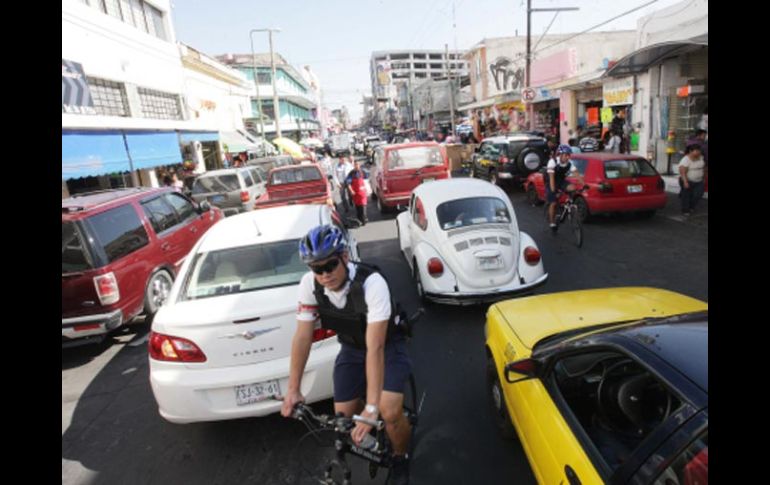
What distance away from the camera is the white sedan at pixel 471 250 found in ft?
17.3

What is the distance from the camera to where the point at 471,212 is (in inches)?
235

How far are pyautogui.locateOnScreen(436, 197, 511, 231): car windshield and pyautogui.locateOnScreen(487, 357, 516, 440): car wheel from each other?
2.60 m

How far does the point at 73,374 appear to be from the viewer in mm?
5070

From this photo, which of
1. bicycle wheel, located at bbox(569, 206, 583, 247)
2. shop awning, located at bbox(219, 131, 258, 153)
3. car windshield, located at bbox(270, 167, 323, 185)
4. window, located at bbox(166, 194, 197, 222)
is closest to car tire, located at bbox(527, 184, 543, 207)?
bicycle wheel, located at bbox(569, 206, 583, 247)

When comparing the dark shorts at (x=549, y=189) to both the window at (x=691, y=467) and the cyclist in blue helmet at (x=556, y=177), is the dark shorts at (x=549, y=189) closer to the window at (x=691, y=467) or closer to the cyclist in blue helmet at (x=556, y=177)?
the cyclist in blue helmet at (x=556, y=177)

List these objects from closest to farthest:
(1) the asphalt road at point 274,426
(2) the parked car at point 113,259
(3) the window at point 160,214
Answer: (1) the asphalt road at point 274,426, (2) the parked car at point 113,259, (3) the window at point 160,214

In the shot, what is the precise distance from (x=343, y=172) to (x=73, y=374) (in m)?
9.55

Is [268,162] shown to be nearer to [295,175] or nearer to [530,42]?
[295,175]

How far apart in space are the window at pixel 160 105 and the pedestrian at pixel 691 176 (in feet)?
57.8

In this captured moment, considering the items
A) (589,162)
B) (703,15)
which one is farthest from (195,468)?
(703,15)

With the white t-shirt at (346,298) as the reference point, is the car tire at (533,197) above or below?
below

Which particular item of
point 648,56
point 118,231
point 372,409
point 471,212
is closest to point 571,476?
point 372,409

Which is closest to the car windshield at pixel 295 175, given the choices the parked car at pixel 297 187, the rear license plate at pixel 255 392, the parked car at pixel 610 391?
the parked car at pixel 297 187
